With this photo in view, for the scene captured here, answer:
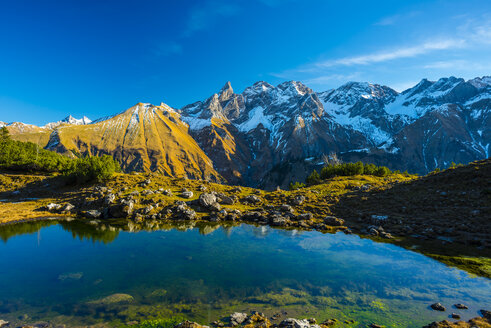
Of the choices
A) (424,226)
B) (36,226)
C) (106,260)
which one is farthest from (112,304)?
(424,226)

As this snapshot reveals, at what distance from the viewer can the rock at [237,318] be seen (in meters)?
16.2

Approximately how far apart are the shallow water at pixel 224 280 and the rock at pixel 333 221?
544cm

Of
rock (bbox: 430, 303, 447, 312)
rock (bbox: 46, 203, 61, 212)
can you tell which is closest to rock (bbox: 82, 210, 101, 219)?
rock (bbox: 46, 203, 61, 212)

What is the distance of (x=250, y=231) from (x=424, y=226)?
93.5ft

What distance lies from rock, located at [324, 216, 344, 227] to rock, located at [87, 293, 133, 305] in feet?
116

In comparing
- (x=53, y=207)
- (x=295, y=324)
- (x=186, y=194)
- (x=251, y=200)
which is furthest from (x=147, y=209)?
(x=295, y=324)

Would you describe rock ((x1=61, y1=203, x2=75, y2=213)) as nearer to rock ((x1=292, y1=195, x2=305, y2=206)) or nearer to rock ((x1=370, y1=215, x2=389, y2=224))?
rock ((x1=292, y1=195, x2=305, y2=206))

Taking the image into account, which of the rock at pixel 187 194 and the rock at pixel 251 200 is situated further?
the rock at pixel 251 200

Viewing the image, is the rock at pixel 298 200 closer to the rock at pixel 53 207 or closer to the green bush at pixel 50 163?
the green bush at pixel 50 163

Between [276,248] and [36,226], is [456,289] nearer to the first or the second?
[276,248]

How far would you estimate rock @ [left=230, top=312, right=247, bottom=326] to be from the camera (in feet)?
53.2

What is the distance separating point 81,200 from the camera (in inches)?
2191

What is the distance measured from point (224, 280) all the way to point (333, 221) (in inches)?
1094

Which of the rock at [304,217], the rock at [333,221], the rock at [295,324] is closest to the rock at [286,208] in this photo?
the rock at [304,217]
